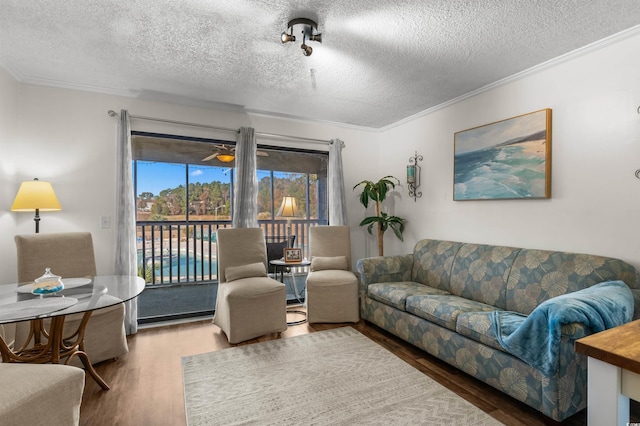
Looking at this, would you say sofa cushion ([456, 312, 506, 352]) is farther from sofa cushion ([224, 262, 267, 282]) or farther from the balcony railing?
the balcony railing

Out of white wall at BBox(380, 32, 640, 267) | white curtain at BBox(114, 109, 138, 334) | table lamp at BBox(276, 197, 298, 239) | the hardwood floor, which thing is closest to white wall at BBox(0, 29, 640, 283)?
white wall at BBox(380, 32, 640, 267)

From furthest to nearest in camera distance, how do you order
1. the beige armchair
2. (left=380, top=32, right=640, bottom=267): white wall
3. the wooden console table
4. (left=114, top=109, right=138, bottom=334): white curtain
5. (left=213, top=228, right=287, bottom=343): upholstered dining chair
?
1. (left=114, top=109, right=138, bottom=334): white curtain
2. (left=213, top=228, right=287, bottom=343): upholstered dining chair
3. (left=380, top=32, right=640, bottom=267): white wall
4. the beige armchair
5. the wooden console table

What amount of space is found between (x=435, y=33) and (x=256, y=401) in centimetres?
284

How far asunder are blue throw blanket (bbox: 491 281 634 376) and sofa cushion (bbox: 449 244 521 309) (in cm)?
81

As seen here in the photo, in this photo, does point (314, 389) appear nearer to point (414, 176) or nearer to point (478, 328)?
point (478, 328)

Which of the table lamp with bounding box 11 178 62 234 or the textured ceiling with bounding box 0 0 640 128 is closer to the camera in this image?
the textured ceiling with bounding box 0 0 640 128

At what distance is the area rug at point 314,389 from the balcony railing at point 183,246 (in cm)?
209

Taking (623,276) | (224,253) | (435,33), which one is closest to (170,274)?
(224,253)

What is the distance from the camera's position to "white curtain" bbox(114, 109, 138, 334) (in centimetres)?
317

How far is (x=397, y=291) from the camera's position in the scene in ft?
9.96

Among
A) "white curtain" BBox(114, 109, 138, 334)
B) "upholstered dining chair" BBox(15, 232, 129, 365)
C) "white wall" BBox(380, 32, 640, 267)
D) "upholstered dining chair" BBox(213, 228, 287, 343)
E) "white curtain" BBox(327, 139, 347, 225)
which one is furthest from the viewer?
"white curtain" BBox(327, 139, 347, 225)

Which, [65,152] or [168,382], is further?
[65,152]

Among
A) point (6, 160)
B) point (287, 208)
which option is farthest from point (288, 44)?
point (6, 160)

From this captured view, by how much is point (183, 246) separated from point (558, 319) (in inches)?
176
